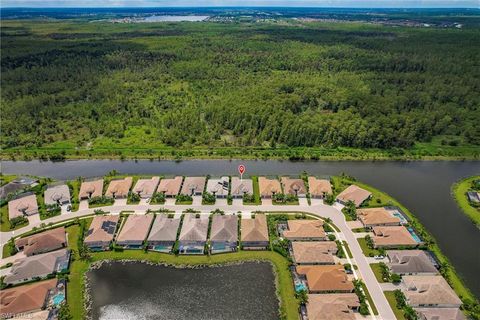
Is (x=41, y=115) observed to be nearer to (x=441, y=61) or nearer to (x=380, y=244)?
(x=380, y=244)

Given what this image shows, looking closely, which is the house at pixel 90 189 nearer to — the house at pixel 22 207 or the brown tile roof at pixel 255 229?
the house at pixel 22 207

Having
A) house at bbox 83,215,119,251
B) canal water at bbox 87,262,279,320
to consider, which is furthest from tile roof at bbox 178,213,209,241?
house at bbox 83,215,119,251

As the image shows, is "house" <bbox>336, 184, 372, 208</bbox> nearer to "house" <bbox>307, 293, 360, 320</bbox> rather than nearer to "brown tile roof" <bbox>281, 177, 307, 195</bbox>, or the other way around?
"brown tile roof" <bbox>281, 177, 307, 195</bbox>

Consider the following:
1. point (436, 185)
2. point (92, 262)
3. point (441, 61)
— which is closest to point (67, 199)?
point (92, 262)

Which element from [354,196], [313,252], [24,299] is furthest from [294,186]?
[24,299]

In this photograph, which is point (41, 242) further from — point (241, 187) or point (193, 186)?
point (241, 187)

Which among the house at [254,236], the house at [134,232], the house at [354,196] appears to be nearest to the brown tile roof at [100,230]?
the house at [134,232]
